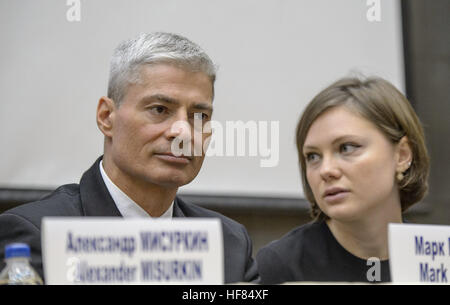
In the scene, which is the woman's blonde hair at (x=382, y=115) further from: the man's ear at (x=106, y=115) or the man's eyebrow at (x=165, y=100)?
the man's ear at (x=106, y=115)

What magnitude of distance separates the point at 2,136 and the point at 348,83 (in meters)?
0.97

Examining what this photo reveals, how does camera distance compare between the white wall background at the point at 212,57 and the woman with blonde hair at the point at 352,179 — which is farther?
the white wall background at the point at 212,57

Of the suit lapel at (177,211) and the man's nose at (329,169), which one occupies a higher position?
the man's nose at (329,169)

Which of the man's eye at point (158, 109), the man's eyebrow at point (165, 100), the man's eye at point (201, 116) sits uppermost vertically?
the man's eyebrow at point (165, 100)

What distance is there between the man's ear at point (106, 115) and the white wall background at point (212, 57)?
383mm

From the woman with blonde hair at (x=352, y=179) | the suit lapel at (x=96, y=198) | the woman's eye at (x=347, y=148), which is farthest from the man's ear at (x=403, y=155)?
the suit lapel at (x=96, y=198)

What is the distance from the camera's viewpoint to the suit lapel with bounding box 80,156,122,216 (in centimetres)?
145

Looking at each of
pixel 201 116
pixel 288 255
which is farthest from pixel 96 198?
pixel 288 255

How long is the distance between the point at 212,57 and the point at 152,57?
0.62 m

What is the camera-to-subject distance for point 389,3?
2203mm

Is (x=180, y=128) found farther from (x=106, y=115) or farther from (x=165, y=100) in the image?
(x=106, y=115)

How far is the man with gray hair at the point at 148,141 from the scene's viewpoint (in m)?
1.41

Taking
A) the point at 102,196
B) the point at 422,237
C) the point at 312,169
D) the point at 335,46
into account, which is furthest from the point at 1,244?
the point at 335,46

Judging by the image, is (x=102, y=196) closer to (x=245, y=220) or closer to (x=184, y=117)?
(x=184, y=117)
